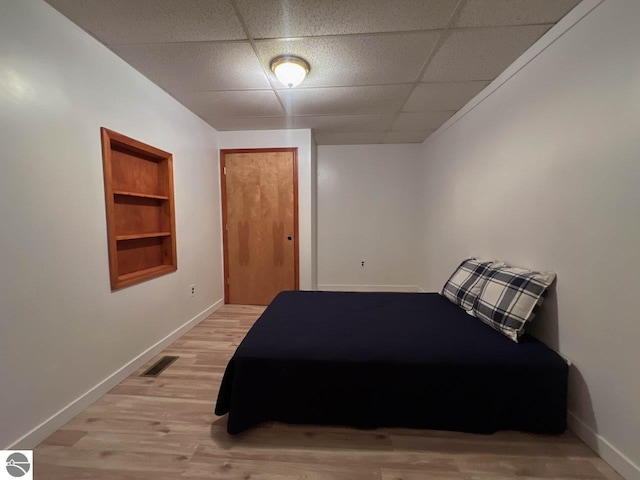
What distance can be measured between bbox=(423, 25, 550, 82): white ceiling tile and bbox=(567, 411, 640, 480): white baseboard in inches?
89.4

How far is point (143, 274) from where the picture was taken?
2158mm

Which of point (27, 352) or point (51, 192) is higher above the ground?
point (51, 192)

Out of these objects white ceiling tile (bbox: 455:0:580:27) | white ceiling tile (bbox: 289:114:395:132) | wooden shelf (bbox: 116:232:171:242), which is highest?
white ceiling tile (bbox: 289:114:395:132)

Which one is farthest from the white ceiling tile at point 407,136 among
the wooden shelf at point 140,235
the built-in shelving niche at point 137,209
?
the wooden shelf at point 140,235

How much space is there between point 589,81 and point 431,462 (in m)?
2.09

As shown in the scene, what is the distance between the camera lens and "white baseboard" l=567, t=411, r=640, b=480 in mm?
1174

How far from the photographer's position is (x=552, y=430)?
1.42m

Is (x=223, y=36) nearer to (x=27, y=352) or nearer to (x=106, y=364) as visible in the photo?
(x=27, y=352)

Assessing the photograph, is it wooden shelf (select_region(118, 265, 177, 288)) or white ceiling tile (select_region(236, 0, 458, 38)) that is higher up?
white ceiling tile (select_region(236, 0, 458, 38))

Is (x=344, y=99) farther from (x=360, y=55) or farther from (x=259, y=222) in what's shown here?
(x=259, y=222)

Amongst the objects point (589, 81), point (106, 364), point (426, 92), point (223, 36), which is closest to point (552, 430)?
point (589, 81)

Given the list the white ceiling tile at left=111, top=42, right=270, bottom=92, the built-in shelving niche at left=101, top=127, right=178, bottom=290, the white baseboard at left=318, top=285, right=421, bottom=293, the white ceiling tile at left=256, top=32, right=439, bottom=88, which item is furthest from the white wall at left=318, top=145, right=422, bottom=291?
the built-in shelving niche at left=101, top=127, right=178, bottom=290

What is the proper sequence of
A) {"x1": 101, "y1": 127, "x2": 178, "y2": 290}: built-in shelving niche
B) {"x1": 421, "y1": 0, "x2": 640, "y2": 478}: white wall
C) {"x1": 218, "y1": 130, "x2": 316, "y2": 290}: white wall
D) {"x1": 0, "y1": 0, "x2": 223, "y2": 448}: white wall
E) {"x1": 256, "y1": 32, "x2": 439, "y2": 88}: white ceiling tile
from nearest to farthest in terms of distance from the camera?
{"x1": 421, "y1": 0, "x2": 640, "y2": 478}: white wall
{"x1": 0, "y1": 0, "x2": 223, "y2": 448}: white wall
{"x1": 256, "y1": 32, "x2": 439, "y2": 88}: white ceiling tile
{"x1": 101, "y1": 127, "x2": 178, "y2": 290}: built-in shelving niche
{"x1": 218, "y1": 130, "x2": 316, "y2": 290}: white wall

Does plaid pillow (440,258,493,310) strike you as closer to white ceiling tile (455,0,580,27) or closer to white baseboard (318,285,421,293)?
white ceiling tile (455,0,580,27)
